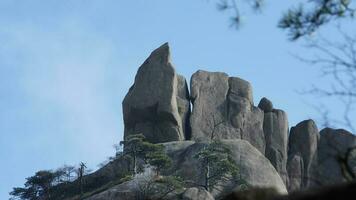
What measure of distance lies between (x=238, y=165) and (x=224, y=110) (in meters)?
15.1

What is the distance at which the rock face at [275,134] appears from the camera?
79.3 m

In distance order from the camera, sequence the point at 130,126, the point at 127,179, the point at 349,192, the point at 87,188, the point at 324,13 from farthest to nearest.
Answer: the point at 130,126 < the point at 87,188 < the point at 127,179 < the point at 324,13 < the point at 349,192

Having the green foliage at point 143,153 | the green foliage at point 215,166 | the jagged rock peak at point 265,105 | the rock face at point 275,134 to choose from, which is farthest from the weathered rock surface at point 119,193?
the jagged rock peak at point 265,105

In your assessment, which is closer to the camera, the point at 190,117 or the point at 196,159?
the point at 196,159

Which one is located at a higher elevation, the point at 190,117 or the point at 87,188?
the point at 190,117

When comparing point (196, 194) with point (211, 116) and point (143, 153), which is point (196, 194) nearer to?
point (143, 153)

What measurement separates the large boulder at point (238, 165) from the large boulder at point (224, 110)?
823cm

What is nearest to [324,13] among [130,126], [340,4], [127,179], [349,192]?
[340,4]

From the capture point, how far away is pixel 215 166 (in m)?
65.6

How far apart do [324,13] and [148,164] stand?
5838 centimetres

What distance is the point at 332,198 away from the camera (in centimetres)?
859

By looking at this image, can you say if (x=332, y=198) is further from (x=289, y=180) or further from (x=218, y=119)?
(x=218, y=119)

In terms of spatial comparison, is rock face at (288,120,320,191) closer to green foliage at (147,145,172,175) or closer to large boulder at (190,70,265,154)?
large boulder at (190,70,265,154)

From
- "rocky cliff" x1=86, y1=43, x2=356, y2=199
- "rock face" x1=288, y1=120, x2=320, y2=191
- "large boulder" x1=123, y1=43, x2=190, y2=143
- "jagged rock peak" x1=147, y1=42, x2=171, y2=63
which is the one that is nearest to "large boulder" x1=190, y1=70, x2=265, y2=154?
"rocky cliff" x1=86, y1=43, x2=356, y2=199
